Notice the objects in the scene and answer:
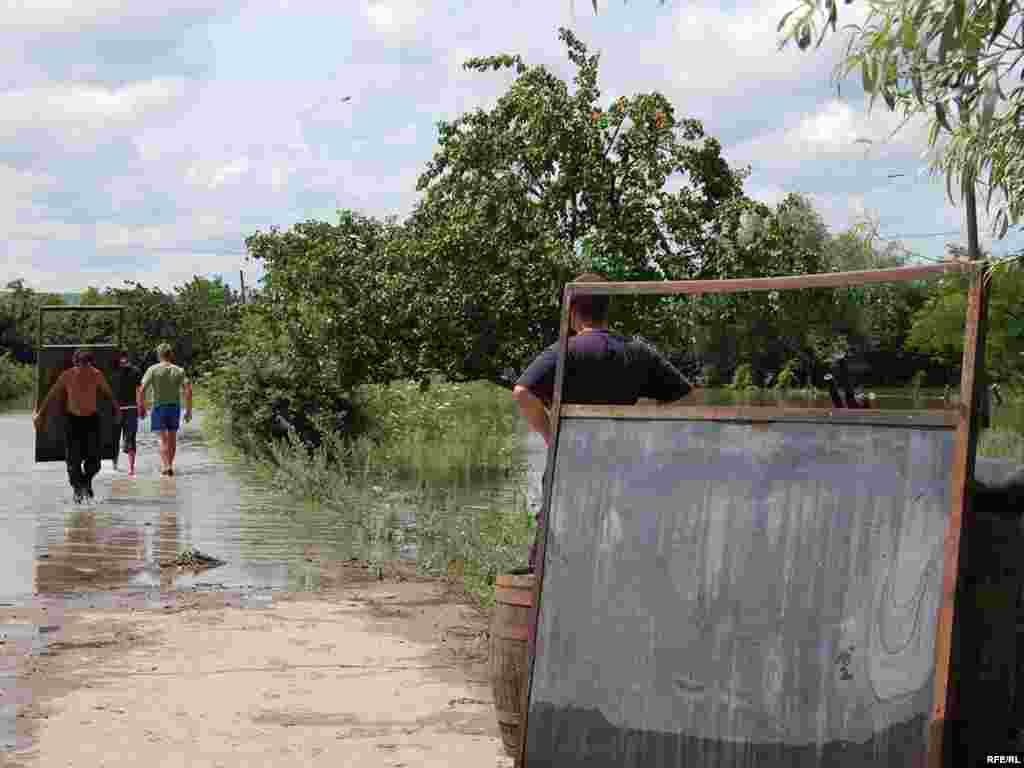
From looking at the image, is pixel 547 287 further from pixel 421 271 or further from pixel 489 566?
pixel 489 566

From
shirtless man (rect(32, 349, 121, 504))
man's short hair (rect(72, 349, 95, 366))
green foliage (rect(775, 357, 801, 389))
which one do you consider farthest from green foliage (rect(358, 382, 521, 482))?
green foliage (rect(775, 357, 801, 389))

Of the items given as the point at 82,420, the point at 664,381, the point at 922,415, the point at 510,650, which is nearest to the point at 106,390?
the point at 82,420

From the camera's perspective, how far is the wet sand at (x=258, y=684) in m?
6.30

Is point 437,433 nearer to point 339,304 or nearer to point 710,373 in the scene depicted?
point 339,304

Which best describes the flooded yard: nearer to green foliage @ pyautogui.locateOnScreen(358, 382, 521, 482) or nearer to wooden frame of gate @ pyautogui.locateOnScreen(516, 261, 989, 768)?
wooden frame of gate @ pyautogui.locateOnScreen(516, 261, 989, 768)

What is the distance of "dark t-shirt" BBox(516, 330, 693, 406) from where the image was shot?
6117 millimetres

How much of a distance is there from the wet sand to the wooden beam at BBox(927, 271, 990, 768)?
2.25 m

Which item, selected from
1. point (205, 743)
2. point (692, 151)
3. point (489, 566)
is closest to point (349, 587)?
point (489, 566)

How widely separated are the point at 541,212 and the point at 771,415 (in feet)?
51.4

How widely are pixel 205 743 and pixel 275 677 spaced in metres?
1.26

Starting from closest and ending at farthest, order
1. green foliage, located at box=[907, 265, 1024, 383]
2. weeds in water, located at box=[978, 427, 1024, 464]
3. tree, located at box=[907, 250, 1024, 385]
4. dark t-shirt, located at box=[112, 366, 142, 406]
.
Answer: green foliage, located at box=[907, 265, 1024, 383], tree, located at box=[907, 250, 1024, 385], dark t-shirt, located at box=[112, 366, 142, 406], weeds in water, located at box=[978, 427, 1024, 464]

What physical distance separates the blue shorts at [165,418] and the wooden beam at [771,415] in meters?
15.0

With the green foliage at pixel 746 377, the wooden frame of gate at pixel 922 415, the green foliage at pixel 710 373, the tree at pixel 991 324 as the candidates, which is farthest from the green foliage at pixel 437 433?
the wooden frame of gate at pixel 922 415

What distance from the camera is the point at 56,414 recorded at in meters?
18.0
